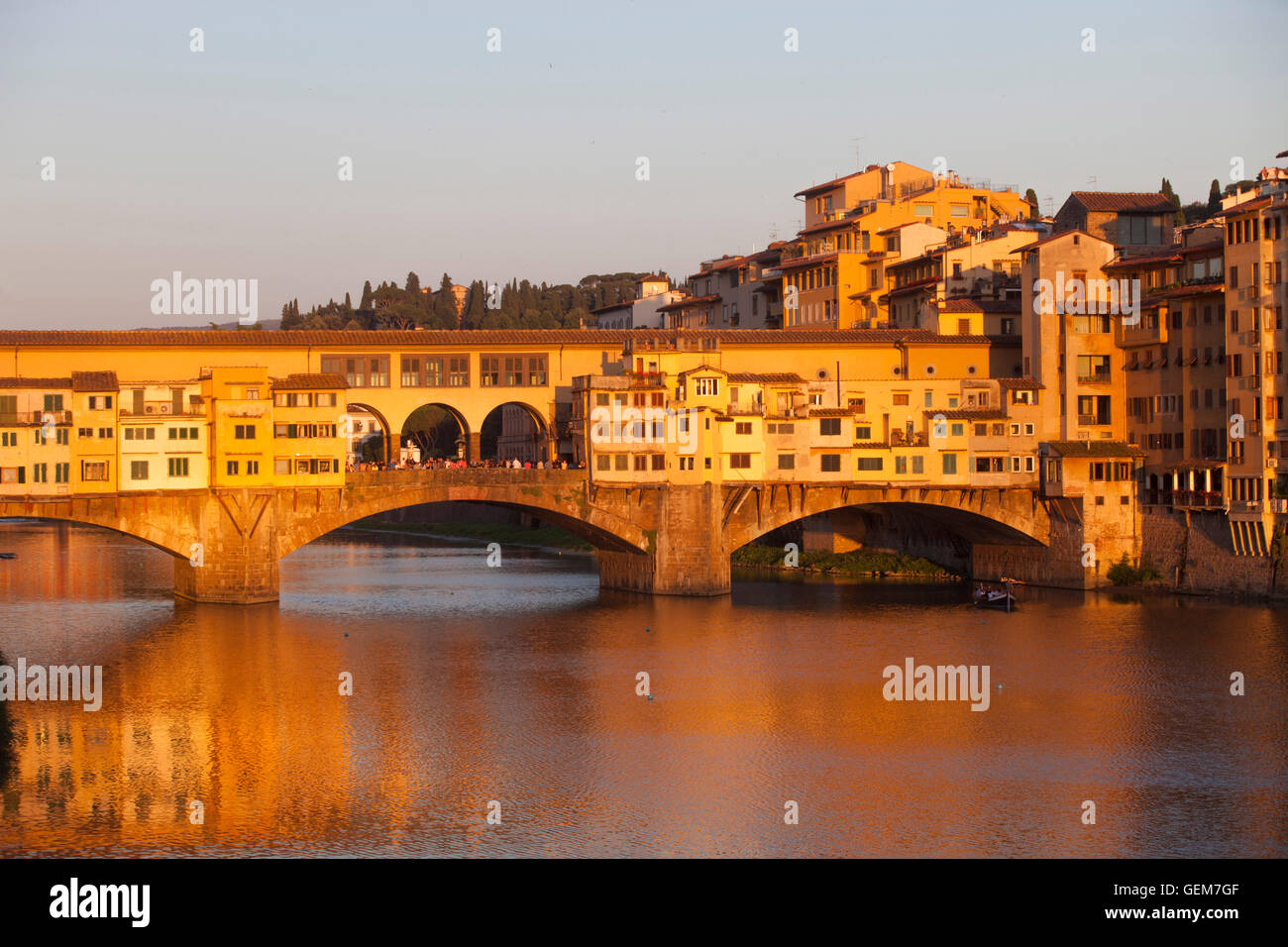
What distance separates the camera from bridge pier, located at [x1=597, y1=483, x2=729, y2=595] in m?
69.1

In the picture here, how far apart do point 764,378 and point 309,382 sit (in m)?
20.2

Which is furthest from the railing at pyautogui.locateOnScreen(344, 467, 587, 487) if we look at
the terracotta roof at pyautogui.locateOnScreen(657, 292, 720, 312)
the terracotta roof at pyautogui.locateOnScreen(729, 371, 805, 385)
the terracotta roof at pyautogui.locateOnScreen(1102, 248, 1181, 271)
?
the terracotta roof at pyautogui.locateOnScreen(657, 292, 720, 312)

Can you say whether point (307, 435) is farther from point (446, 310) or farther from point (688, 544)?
point (446, 310)

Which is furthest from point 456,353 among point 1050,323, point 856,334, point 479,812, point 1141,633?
point 479,812

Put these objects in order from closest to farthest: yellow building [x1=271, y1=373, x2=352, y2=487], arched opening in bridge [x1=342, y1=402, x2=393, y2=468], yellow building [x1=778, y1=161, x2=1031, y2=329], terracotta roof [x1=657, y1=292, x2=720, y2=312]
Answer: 1. yellow building [x1=271, y1=373, x2=352, y2=487]
2. yellow building [x1=778, y1=161, x2=1031, y2=329]
3. terracotta roof [x1=657, y1=292, x2=720, y2=312]
4. arched opening in bridge [x1=342, y1=402, x2=393, y2=468]

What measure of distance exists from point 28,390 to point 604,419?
935 inches

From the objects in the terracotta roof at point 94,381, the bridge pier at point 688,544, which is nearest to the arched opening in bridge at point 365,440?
the terracotta roof at point 94,381

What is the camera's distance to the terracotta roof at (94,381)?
2496 inches

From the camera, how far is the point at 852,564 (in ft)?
268

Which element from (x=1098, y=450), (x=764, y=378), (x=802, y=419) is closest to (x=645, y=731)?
(x=802, y=419)

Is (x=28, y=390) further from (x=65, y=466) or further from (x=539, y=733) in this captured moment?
(x=539, y=733)

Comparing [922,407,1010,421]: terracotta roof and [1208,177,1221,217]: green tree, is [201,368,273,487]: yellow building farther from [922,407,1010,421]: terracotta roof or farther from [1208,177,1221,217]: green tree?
[1208,177,1221,217]: green tree

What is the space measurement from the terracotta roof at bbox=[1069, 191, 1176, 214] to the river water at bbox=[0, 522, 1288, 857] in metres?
21.4

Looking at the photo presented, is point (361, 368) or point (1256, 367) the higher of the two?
point (361, 368)
